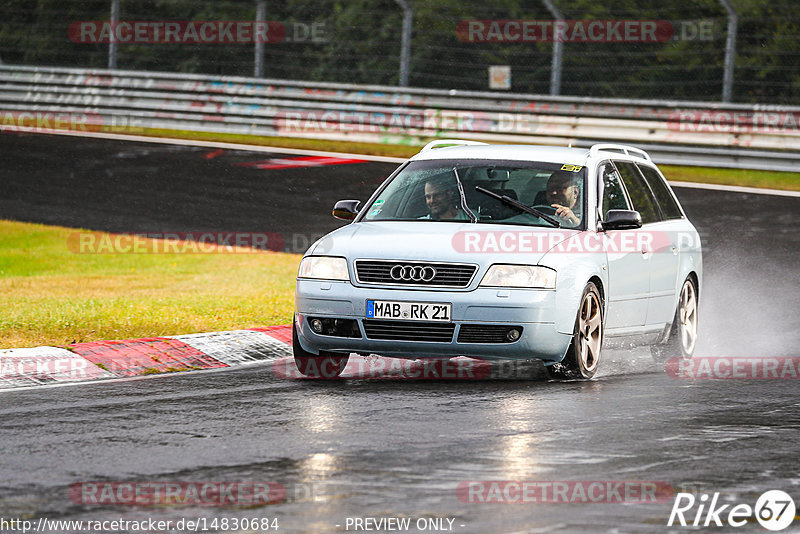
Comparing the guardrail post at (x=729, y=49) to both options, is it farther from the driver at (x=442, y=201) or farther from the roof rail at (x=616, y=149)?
the driver at (x=442, y=201)

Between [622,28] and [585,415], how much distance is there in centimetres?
2133

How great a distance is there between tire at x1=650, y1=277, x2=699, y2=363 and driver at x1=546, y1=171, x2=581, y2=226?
59.5 inches

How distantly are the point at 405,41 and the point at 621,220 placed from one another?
16.2 metres

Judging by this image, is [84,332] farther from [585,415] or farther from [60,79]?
[60,79]

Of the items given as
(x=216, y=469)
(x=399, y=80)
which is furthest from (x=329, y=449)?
(x=399, y=80)

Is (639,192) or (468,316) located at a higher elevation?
(639,192)

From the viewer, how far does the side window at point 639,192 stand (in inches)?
448

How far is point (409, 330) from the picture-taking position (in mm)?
9367

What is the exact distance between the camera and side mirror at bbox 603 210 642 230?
10.2 m

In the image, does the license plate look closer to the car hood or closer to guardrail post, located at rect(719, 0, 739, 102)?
the car hood

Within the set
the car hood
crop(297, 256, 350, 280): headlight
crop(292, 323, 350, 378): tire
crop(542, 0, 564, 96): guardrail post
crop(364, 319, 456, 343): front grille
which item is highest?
crop(542, 0, 564, 96): guardrail post

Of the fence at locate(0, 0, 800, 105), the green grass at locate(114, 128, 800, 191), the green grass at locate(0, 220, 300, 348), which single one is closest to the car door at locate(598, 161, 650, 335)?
the green grass at locate(0, 220, 300, 348)

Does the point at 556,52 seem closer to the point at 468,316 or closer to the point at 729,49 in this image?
the point at 729,49

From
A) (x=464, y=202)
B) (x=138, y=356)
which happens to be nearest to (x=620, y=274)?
(x=464, y=202)
